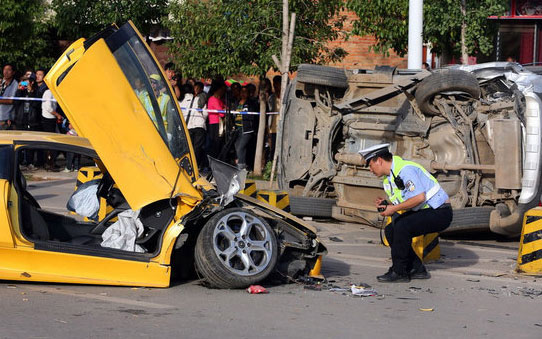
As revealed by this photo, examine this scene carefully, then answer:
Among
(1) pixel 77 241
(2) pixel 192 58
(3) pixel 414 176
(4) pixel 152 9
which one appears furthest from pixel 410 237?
(4) pixel 152 9

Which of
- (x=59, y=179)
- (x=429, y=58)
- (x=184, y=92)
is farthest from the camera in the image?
(x=429, y=58)

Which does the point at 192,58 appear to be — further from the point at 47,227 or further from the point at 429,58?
the point at 47,227

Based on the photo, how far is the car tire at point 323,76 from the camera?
11.8 meters

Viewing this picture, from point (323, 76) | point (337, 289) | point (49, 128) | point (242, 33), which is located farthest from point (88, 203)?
point (49, 128)

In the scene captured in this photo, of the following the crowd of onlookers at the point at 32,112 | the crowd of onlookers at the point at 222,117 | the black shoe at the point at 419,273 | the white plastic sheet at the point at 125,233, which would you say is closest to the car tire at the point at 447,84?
the black shoe at the point at 419,273

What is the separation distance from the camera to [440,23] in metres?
16.0

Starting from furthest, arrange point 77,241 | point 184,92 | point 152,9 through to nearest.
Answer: point 152,9, point 184,92, point 77,241

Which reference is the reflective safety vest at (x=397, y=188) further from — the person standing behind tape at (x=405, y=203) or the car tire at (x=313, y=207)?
the car tire at (x=313, y=207)

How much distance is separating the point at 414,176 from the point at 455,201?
2638 millimetres

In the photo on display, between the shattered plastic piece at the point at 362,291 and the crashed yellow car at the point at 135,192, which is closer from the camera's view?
the crashed yellow car at the point at 135,192

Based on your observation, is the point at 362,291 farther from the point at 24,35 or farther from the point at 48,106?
the point at 24,35

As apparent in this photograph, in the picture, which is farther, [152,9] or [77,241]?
[152,9]

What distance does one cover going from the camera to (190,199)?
7480 millimetres

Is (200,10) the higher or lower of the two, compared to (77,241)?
higher
